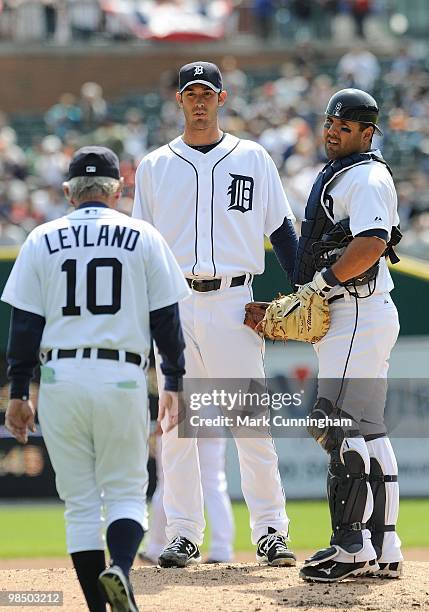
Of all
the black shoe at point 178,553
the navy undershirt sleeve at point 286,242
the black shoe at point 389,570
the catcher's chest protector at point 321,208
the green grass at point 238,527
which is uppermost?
the catcher's chest protector at point 321,208

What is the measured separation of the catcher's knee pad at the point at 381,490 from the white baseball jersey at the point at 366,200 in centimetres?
73

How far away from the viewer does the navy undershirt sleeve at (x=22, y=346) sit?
15.5ft

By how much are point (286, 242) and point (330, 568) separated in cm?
164

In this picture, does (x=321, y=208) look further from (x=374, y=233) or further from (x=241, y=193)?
(x=241, y=193)

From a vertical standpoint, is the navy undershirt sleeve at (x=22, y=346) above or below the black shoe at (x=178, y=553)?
above

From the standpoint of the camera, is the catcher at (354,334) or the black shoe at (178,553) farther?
the black shoe at (178,553)

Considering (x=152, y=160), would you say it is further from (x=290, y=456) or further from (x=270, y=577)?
(x=290, y=456)

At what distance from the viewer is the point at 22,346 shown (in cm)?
471

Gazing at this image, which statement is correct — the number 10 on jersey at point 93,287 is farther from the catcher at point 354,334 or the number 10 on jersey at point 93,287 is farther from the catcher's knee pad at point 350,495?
the catcher's knee pad at point 350,495

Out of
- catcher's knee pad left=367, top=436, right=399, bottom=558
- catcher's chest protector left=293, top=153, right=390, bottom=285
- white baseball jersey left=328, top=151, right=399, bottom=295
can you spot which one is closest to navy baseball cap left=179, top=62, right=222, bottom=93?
catcher's chest protector left=293, top=153, right=390, bottom=285

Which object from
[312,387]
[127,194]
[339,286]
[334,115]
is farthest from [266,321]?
[127,194]

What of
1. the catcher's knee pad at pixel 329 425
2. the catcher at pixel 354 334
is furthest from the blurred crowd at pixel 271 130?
the catcher's knee pad at pixel 329 425

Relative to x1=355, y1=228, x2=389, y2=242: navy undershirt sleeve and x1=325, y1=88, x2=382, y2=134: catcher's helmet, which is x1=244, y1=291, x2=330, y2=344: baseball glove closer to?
x1=355, y1=228, x2=389, y2=242: navy undershirt sleeve

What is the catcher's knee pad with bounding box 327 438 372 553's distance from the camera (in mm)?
5473
